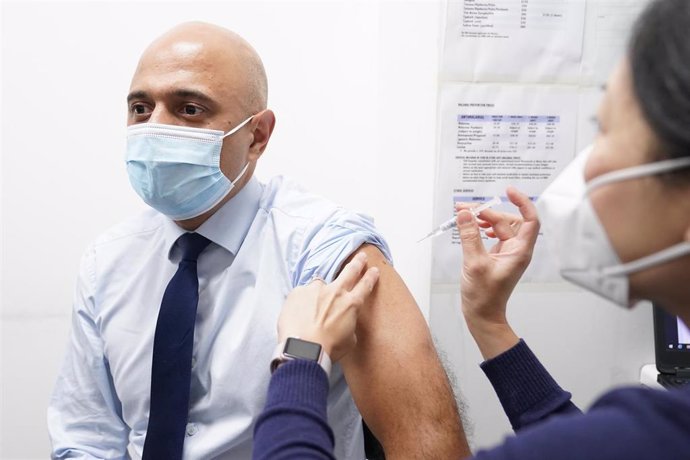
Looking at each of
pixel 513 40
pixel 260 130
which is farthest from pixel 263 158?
Result: pixel 513 40

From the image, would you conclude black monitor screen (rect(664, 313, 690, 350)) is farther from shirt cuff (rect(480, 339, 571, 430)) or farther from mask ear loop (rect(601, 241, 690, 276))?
mask ear loop (rect(601, 241, 690, 276))

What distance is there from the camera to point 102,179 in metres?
1.88

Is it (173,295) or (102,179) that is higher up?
(102,179)

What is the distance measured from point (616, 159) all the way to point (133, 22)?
1.59 m

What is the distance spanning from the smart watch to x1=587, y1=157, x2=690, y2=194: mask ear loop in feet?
1.51

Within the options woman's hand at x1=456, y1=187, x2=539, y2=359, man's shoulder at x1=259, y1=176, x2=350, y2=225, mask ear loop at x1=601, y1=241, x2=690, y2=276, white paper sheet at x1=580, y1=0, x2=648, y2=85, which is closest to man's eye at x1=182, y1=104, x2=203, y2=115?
man's shoulder at x1=259, y1=176, x2=350, y2=225

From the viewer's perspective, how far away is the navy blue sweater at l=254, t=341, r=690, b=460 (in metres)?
0.58

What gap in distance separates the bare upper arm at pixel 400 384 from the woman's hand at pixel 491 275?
12 cm

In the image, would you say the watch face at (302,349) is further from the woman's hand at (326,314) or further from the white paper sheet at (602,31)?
the white paper sheet at (602,31)

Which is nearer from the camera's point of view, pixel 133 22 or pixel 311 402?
pixel 311 402

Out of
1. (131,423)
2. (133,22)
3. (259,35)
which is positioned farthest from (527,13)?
(131,423)

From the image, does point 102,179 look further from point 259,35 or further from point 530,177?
point 530,177

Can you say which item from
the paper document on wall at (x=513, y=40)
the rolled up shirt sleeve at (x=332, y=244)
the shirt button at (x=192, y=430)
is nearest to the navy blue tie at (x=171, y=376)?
the shirt button at (x=192, y=430)

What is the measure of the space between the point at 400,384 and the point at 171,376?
476mm
